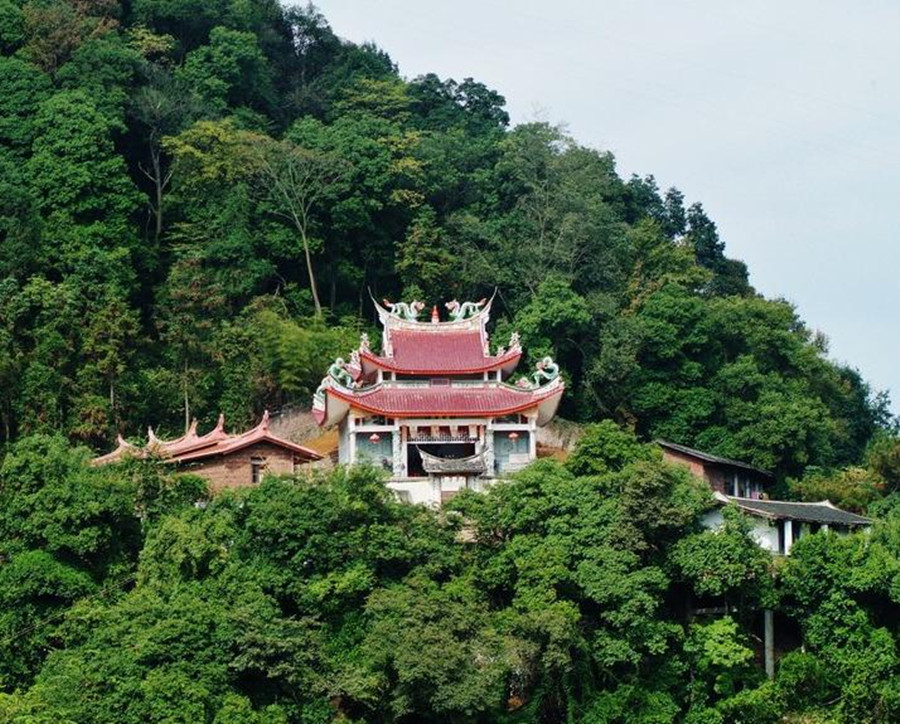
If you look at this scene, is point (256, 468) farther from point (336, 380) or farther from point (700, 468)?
point (700, 468)

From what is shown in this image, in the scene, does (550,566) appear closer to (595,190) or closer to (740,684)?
(740,684)

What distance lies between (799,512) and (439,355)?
7.56m

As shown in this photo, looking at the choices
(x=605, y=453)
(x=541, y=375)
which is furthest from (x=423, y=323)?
(x=605, y=453)

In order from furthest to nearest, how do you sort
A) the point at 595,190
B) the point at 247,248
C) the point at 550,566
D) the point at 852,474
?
1. the point at 595,190
2. the point at 247,248
3. the point at 852,474
4. the point at 550,566

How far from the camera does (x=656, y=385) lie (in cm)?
3753

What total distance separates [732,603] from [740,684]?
4.05ft

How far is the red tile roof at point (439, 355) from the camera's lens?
34062 millimetres

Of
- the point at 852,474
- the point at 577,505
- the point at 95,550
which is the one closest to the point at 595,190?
the point at 852,474

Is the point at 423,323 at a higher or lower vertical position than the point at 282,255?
lower

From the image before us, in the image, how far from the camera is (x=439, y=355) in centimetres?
3453

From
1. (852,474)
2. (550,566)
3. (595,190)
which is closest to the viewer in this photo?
(550,566)

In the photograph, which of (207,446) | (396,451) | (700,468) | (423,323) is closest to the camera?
(207,446)

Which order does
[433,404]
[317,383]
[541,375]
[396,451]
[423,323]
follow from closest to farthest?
[396,451]
[433,404]
[541,375]
[423,323]
[317,383]

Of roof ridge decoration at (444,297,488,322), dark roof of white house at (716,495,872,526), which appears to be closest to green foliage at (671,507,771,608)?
dark roof of white house at (716,495,872,526)
